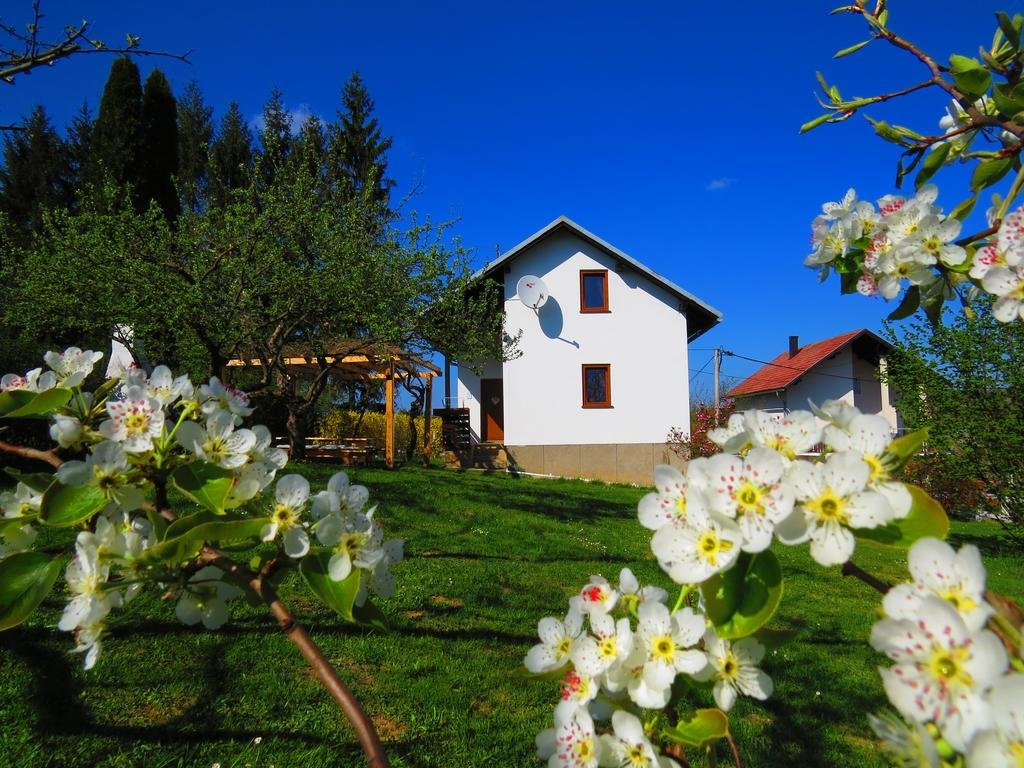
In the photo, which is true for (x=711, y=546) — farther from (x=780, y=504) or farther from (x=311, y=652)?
(x=311, y=652)

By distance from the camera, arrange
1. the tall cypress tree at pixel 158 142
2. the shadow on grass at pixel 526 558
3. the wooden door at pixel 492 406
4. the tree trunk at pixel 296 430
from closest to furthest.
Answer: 1. the shadow on grass at pixel 526 558
2. the tree trunk at pixel 296 430
3. the wooden door at pixel 492 406
4. the tall cypress tree at pixel 158 142

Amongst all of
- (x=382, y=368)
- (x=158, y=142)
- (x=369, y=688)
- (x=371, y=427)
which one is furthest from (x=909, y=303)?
(x=158, y=142)

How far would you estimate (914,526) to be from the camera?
0.63 meters

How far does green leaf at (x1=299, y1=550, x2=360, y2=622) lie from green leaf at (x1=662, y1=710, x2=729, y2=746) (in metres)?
0.38

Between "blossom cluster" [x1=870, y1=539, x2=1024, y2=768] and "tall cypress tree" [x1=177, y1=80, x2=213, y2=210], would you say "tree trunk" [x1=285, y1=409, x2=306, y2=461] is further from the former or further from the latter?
"tall cypress tree" [x1=177, y1=80, x2=213, y2=210]

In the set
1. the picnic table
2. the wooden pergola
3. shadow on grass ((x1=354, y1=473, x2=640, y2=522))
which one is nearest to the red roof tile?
shadow on grass ((x1=354, y1=473, x2=640, y2=522))

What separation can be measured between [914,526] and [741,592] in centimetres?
18

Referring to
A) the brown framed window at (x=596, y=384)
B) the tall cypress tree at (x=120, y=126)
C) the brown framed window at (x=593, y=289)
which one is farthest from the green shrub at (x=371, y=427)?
the tall cypress tree at (x=120, y=126)

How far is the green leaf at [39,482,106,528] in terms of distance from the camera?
0.74 meters

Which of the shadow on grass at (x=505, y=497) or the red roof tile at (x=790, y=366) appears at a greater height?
the red roof tile at (x=790, y=366)

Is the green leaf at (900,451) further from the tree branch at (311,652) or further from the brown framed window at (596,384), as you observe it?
the brown framed window at (596,384)

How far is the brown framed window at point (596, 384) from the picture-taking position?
1582 centimetres

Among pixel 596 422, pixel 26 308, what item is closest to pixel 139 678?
pixel 26 308

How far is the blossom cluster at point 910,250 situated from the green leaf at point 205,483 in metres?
1.14
